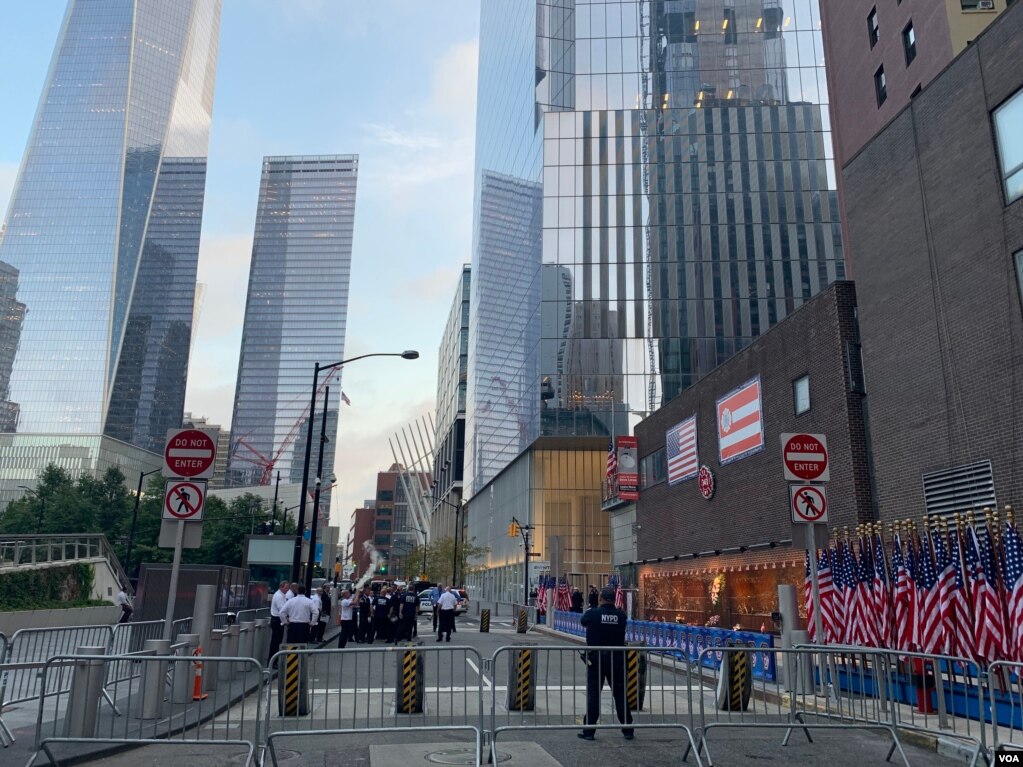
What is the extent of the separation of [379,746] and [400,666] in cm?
129

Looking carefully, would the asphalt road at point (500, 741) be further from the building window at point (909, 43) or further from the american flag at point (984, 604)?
the building window at point (909, 43)

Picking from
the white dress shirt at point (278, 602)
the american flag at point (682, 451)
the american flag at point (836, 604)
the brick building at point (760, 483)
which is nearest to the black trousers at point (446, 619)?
the brick building at point (760, 483)

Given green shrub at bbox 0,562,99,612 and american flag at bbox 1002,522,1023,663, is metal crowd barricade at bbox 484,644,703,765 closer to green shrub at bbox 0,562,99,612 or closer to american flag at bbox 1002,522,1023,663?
american flag at bbox 1002,522,1023,663

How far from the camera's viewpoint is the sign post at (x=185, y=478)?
33.4 ft

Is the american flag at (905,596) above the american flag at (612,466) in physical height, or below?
below

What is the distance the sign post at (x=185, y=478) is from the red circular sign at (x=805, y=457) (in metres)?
8.21

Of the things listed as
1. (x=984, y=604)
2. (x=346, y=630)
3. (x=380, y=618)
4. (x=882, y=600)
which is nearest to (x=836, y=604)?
(x=882, y=600)

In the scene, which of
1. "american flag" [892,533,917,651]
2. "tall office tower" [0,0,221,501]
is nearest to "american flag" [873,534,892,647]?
"american flag" [892,533,917,651]

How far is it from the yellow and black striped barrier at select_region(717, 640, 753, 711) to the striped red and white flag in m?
15.5

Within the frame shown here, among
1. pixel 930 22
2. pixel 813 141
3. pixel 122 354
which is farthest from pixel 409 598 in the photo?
pixel 122 354

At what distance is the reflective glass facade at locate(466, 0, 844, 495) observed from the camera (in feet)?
185

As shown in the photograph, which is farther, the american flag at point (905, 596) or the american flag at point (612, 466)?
the american flag at point (612, 466)

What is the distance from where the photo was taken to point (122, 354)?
177 meters

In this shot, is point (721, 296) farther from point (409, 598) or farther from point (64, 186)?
point (64, 186)
